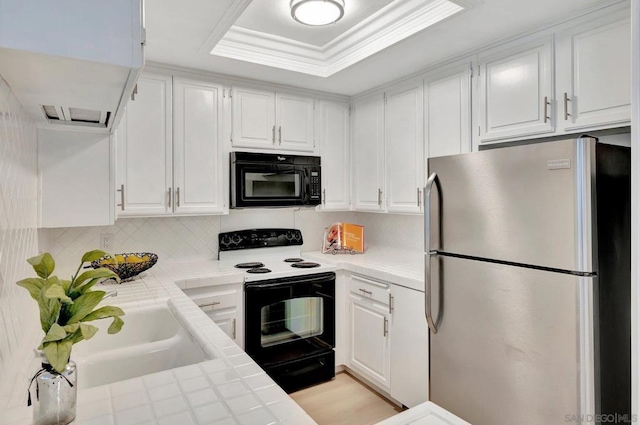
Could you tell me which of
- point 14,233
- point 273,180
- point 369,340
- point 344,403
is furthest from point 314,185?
point 14,233

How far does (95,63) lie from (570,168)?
1.60 meters

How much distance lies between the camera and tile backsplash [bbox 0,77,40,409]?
0.90m

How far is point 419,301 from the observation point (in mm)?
2295

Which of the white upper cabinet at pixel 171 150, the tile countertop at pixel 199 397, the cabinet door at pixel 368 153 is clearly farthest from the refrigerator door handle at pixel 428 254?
the white upper cabinet at pixel 171 150

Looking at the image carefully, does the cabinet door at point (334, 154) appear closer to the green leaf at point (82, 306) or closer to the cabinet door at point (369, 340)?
the cabinet door at point (369, 340)

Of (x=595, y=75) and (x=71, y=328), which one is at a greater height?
(x=595, y=75)

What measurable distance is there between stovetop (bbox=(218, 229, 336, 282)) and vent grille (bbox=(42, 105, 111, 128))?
4.62 ft

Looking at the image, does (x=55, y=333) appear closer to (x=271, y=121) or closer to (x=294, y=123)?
(x=271, y=121)

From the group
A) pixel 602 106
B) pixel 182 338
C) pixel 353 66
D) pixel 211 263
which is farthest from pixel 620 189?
pixel 211 263

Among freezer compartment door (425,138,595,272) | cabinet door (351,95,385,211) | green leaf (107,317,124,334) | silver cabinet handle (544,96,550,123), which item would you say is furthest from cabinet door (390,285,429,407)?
green leaf (107,317,124,334)

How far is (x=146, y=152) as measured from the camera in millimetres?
2520

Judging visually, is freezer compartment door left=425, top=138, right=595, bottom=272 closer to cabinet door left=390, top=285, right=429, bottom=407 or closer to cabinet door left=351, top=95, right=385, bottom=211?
cabinet door left=390, top=285, right=429, bottom=407

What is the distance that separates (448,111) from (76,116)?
2.08 m

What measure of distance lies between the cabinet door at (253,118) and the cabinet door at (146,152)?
47 centimetres
